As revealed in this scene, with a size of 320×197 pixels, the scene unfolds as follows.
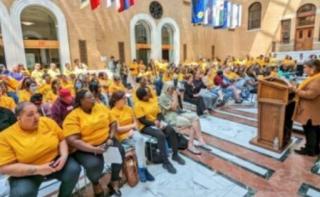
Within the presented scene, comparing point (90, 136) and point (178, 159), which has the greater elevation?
point (90, 136)

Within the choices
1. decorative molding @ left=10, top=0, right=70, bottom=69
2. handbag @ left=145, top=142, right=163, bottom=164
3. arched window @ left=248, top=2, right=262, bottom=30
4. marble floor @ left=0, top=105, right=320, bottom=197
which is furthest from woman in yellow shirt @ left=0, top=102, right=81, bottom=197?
arched window @ left=248, top=2, right=262, bottom=30

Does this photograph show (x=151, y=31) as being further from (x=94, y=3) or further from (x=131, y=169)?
(x=131, y=169)

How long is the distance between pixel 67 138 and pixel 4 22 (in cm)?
798

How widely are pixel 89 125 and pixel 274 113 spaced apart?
248 centimetres

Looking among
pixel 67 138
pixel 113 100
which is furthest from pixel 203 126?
pixel 67 138

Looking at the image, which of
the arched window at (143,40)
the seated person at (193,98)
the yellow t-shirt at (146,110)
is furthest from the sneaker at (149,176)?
the arched window at (143,40)

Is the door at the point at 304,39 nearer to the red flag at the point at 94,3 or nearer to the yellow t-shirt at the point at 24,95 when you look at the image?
the red flag at the point at 94,3

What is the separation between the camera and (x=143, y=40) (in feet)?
43.1

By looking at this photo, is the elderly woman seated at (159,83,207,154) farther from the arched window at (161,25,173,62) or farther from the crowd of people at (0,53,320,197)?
the arched window at (161,25,173,62)

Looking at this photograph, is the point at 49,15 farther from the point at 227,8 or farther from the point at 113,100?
the point at 227,8

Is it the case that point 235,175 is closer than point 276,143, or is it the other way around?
point 235,175

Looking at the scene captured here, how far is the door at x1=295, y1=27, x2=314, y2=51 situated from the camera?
577 inches

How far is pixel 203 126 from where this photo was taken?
14.0 ft

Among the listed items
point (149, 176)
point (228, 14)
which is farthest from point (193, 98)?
point (228, 14)
